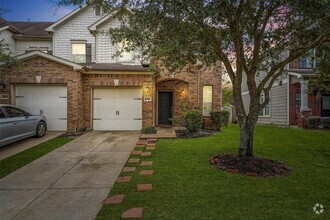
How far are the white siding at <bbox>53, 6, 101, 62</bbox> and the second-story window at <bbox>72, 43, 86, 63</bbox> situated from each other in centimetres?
27

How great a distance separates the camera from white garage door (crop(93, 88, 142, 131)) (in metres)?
13.0

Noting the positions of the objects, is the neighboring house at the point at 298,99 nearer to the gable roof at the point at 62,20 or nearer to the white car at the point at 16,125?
the gable roof at the point at 62,20

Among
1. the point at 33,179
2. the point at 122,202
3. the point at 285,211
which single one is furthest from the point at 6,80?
the point at 285,211

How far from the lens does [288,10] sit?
19.6ft

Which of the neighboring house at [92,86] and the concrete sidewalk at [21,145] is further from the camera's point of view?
the neighboring house at [92,86]

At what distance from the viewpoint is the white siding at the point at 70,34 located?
1535cm

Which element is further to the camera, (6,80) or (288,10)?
(6,80)

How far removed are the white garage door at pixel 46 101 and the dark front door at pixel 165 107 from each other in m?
5.57

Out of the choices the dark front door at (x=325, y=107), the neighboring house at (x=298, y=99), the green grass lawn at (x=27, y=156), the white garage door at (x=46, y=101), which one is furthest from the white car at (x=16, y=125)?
the dark front door at (x=325, y=107)

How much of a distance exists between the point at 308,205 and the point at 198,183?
1.97 meters

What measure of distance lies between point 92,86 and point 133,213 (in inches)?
398

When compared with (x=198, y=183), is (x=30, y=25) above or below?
above

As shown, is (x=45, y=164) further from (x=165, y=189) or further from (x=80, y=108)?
(x=80, y=108)

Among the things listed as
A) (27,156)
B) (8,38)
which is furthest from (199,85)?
(8,38)
